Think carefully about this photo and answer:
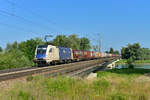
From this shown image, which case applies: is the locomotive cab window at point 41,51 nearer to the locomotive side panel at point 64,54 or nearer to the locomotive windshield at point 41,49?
the locomotive windshield at point 41,49

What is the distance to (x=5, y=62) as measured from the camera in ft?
91.9

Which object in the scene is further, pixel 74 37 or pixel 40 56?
pixel 74 37

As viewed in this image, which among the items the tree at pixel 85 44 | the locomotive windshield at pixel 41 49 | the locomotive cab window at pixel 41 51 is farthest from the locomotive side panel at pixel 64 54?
the tree at pixel 85 44

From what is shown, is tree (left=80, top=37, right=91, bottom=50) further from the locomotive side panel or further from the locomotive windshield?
the locomotive windshield

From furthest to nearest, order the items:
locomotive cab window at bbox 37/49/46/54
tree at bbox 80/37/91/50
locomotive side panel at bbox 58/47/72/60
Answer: tree at bbox 80/37/91/50, locomotive side panel at bbox 58/47/72/60, locomotive cab window at bbox 37/49/46/54

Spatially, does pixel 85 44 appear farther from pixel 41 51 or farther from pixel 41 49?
pixel 41 51

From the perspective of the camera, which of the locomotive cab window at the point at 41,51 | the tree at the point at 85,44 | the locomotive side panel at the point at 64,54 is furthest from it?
the tree at the point at 85,44

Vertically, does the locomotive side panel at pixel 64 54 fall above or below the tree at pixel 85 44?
below

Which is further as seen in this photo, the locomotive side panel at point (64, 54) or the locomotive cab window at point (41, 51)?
the locomotive side panel at point (64, 54)

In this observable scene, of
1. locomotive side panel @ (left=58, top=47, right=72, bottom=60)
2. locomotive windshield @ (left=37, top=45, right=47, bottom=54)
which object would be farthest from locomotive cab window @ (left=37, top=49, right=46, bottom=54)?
locomotive side panel @ (left=58, top=47, right=72, bottom=60)

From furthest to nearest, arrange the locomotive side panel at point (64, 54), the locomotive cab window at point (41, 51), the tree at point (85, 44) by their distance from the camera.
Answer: the tree at point (85, 44)
the locomotive side panel at point (64, 54)
the locomotive cab window at point (41, 51)

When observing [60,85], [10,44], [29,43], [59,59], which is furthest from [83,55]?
[10,44]

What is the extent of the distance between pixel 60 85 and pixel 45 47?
1730 cm

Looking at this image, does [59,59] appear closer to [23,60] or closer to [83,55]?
[23,60]
